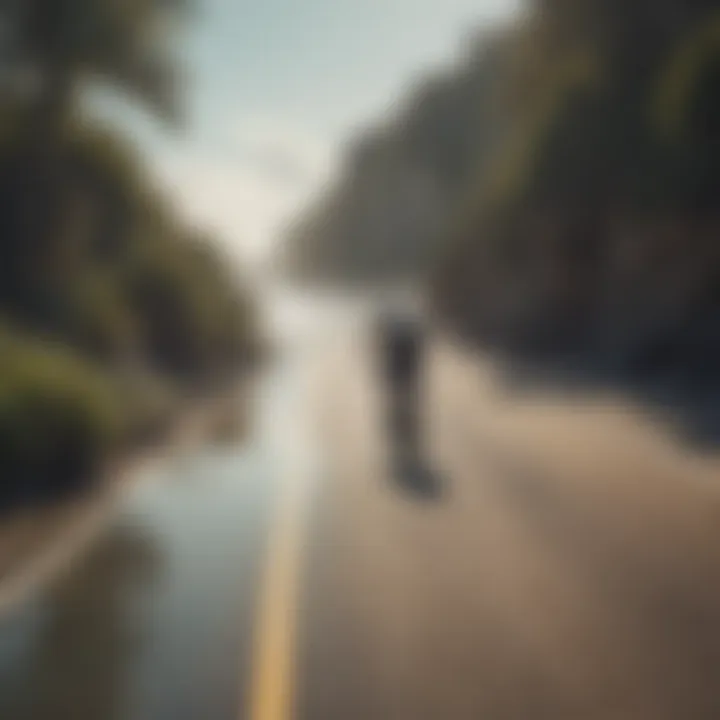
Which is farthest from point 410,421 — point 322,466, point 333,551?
point 333,551

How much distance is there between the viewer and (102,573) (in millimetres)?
9766

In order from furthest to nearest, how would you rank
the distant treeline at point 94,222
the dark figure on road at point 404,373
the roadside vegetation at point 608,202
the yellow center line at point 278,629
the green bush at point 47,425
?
the roadside vegetation at point 608,202
the distant treeline at point 94,222
the dark figure on road at point 404,373
the green bush at point 47,425
the yellow center line at point 278,629

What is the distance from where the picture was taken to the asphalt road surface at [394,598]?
6395 millimetres

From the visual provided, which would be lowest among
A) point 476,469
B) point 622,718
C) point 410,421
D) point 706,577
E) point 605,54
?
point 622,718

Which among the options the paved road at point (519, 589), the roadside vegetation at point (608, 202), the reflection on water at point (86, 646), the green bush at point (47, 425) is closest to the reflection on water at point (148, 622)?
the reflection on water at point (86, 646)

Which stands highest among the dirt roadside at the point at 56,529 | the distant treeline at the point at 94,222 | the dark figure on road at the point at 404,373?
→ the distant treeline at the point at 94,222

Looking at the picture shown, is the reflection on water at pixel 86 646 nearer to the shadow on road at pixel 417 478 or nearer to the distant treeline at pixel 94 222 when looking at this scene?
the shadow on road at pixel 417 478

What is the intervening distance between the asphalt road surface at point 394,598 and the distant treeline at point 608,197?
9095 mm

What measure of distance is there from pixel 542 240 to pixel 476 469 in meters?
24.3

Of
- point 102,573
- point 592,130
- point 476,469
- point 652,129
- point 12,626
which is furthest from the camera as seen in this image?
point 592,130

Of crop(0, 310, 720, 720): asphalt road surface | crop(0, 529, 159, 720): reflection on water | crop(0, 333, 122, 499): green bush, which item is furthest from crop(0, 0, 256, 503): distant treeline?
crop(0, 529, 159, 720): reflection on water

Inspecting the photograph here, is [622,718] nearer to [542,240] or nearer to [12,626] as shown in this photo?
[12,626]

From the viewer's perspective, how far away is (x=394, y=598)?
335 inches

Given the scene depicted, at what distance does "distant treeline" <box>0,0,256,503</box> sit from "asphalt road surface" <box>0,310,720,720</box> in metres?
4.67
